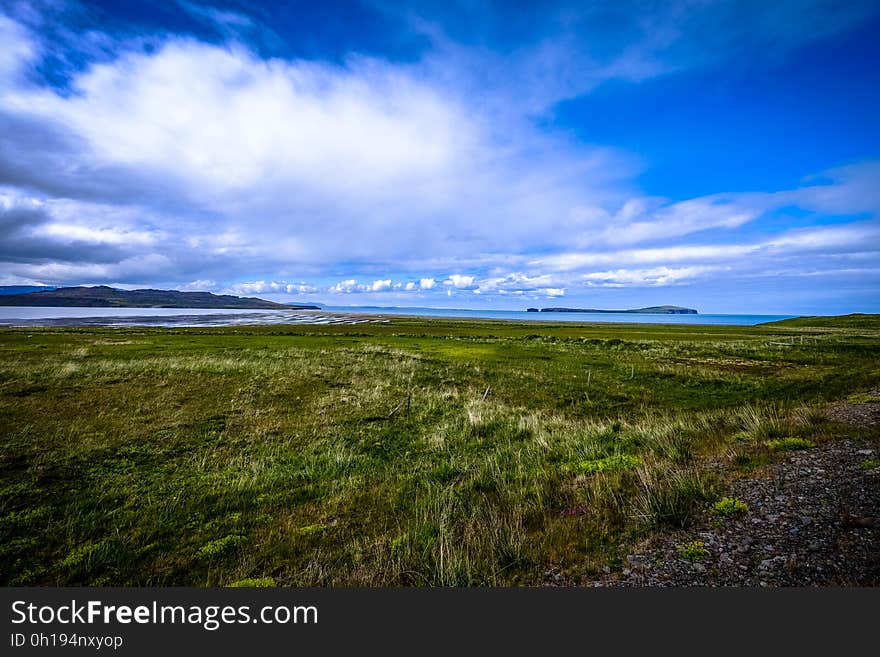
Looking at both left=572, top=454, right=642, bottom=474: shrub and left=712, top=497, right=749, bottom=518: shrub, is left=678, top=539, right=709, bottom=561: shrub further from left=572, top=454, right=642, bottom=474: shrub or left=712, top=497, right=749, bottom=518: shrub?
left=572, top=454, right=642, bottom=474: shrub

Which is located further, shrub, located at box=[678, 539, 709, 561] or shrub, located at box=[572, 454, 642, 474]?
shrub, located at box=[572, 454, 642, 474]

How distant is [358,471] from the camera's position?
13.1 meters

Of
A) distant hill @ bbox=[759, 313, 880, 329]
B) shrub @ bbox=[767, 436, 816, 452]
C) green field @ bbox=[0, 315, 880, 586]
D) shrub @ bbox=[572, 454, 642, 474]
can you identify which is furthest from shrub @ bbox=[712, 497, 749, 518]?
distant hill @ bbox=[759, 313, 880, 329]

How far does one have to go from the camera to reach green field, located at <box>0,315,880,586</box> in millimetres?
7273

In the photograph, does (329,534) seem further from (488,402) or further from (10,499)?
(488,402)

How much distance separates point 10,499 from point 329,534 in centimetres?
991

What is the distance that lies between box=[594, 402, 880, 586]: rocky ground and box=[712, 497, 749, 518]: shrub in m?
0.11

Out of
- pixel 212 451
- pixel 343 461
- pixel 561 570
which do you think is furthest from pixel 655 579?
pixel 212 451

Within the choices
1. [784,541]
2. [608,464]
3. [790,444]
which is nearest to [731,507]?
[784,541]

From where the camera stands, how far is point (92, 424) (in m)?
17.4

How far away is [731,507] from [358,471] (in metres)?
10.5

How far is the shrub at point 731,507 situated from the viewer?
6.87 m

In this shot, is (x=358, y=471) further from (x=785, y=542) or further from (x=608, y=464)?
(x=785, y=542)

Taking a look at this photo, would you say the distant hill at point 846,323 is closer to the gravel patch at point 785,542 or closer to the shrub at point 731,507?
the gravel patch at point 785,542
